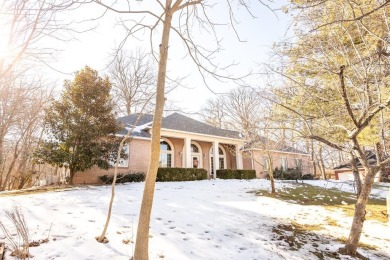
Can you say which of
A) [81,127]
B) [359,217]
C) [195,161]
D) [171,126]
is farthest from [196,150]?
[359,217]

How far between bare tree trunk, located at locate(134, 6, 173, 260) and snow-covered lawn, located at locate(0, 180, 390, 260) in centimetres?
95

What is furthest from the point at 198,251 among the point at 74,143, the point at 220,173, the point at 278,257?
the point at 220,173

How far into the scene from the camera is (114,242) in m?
4.60

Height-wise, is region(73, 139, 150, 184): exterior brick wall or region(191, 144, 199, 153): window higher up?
region(191, 144, 199, 153): window

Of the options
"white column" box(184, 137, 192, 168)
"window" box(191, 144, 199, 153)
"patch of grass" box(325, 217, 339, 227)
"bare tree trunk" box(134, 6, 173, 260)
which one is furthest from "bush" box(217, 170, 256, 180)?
"bare tree trunk" box(134, 6, 173, 260)

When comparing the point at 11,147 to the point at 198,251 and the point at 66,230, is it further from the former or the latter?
the point at 198,251

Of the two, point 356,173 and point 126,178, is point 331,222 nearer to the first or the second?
point 356,173

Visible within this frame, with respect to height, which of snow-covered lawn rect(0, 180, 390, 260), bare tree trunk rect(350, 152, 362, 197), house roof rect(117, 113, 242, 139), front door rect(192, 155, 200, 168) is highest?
house roof rect(117, 113, 242, 139)

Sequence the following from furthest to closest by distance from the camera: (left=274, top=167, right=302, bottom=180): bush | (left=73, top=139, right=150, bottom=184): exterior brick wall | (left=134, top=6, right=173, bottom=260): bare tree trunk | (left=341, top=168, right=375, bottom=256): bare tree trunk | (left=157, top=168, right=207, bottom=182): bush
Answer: (left=274, top=167, right=302, bottom=180): bush
(left=157, top=168, right=207, bottom=182): bush
(left=73, top=139, right=150, bottom=184): exterior brick wall
(left=341, top=168, right=375, bottom=256): bare tree trunk
(left=134, top=6, right=173, bottom=260): bare tree trunk

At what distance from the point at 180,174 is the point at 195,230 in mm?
12007

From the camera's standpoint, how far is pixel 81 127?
13461 mm

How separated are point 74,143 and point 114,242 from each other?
10.6 metres

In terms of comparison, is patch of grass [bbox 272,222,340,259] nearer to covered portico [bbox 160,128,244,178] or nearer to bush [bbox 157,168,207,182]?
bush [bbox 157,168,207,182]

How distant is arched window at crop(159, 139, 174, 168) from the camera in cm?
2003
